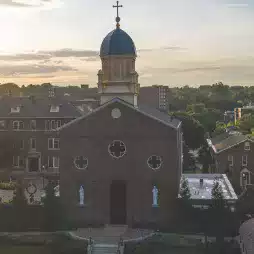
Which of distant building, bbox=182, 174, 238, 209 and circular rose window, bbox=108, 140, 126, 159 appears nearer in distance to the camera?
distant building, bbox=182, 174, 238, 209

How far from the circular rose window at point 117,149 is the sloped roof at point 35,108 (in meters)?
23.7

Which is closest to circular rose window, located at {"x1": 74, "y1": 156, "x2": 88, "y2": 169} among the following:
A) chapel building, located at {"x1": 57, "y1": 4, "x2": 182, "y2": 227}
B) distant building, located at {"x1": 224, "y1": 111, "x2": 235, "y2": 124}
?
chapel building, located at {"x1": 57, "y1": 4, "x2": 182, "y2": 227}

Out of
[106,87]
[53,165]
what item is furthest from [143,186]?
[53,165]

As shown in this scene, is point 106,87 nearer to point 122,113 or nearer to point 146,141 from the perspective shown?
point 122,113

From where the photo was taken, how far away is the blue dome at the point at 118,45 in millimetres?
32875

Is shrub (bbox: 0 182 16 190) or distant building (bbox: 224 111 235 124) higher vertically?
distant building (bbox: 224 111 235 124)

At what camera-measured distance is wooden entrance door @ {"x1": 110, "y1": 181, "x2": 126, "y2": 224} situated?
31672 millimetres

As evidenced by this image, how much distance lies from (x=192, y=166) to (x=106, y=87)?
113ft

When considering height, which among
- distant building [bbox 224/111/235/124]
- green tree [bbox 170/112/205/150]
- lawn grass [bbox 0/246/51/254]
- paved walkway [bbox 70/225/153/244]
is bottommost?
lawn grass [bbox 0/246/51/254]

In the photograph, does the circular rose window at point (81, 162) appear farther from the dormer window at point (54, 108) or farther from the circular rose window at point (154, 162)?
the dormer window at point (54, 108)

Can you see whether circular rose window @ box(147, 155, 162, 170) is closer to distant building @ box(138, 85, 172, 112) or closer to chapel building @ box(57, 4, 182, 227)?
chapel building @ box(57, 4, 182, 227)

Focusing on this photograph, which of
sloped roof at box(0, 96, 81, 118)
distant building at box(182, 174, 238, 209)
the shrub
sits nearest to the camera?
distant building at box(182, 174, 238, 209)

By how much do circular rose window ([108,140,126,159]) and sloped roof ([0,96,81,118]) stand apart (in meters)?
23.7

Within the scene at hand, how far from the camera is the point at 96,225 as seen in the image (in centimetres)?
3178
